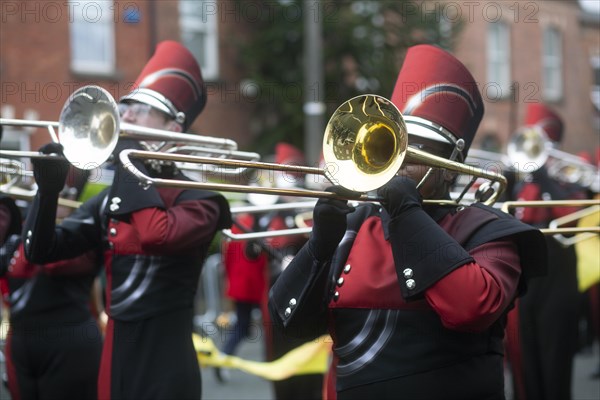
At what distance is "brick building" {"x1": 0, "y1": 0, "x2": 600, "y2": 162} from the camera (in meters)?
13.4

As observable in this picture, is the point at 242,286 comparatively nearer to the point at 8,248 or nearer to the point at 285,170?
the point at 8,248

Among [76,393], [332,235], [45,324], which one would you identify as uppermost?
[332,235]

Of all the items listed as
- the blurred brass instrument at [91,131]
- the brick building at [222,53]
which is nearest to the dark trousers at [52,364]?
the blurred brass instrument at [91,131]

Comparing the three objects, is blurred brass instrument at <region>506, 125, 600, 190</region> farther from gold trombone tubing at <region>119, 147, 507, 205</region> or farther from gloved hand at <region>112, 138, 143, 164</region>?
gold trombone tubing at <region>119, 147, 507, 205</region>

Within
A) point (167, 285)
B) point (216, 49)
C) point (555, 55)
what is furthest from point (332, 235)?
point (555, 55)

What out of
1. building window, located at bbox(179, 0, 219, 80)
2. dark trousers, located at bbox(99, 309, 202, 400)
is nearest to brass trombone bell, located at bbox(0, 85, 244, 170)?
dark trousers, located at bbox(99, 309, 202, 400)

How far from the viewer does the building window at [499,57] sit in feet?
72.2

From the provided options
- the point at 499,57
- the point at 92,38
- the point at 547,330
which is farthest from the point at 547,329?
the point at 499,57

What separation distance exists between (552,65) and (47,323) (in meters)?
21.5

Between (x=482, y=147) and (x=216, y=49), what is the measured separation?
789cm

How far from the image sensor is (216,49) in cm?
1664

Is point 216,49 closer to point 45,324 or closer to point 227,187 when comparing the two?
point 45,324

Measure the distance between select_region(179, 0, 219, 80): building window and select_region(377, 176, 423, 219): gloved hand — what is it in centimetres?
1338

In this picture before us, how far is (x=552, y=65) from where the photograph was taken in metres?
24.2
